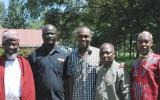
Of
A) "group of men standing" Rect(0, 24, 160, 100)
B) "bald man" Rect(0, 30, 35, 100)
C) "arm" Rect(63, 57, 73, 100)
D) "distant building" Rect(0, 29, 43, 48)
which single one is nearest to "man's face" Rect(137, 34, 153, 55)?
"group of men standing" Rect(0, 24, 160, 100)

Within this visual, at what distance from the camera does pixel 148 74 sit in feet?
22.3

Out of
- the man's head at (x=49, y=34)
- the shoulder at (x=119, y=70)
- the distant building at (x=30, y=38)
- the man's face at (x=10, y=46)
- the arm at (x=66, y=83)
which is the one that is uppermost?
the man's head at (x=49, y=34)

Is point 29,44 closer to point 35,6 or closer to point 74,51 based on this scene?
point 35,6

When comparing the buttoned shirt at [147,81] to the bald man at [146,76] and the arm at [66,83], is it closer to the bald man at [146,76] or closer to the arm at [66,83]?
the bald man at [146,76]

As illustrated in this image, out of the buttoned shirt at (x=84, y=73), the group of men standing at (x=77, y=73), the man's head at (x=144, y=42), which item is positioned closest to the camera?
the group of men standing at (x=77, y=73)

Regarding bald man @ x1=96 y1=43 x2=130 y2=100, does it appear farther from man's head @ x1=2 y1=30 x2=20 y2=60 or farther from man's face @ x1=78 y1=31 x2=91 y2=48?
man's head @ x1=2 y1=30 x2=20 y2=60

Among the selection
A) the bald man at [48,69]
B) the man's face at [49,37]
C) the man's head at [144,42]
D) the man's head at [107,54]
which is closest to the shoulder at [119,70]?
the man's head at [107,54]

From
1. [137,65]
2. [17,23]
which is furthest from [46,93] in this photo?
[17,23]

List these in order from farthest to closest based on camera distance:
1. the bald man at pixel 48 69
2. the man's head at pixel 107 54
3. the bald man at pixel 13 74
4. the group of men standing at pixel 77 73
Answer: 1. the bald man at pixel 48 69
2. the man's head at pixel 107 54
3. the group of men standing at pixel 77 73
4. the bald man at pixel 13 74

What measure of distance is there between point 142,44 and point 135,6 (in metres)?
17.9

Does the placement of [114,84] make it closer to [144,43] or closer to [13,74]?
[144,43]

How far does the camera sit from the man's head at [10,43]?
673 cm

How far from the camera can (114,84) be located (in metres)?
6.92

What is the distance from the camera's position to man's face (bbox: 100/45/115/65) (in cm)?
699
